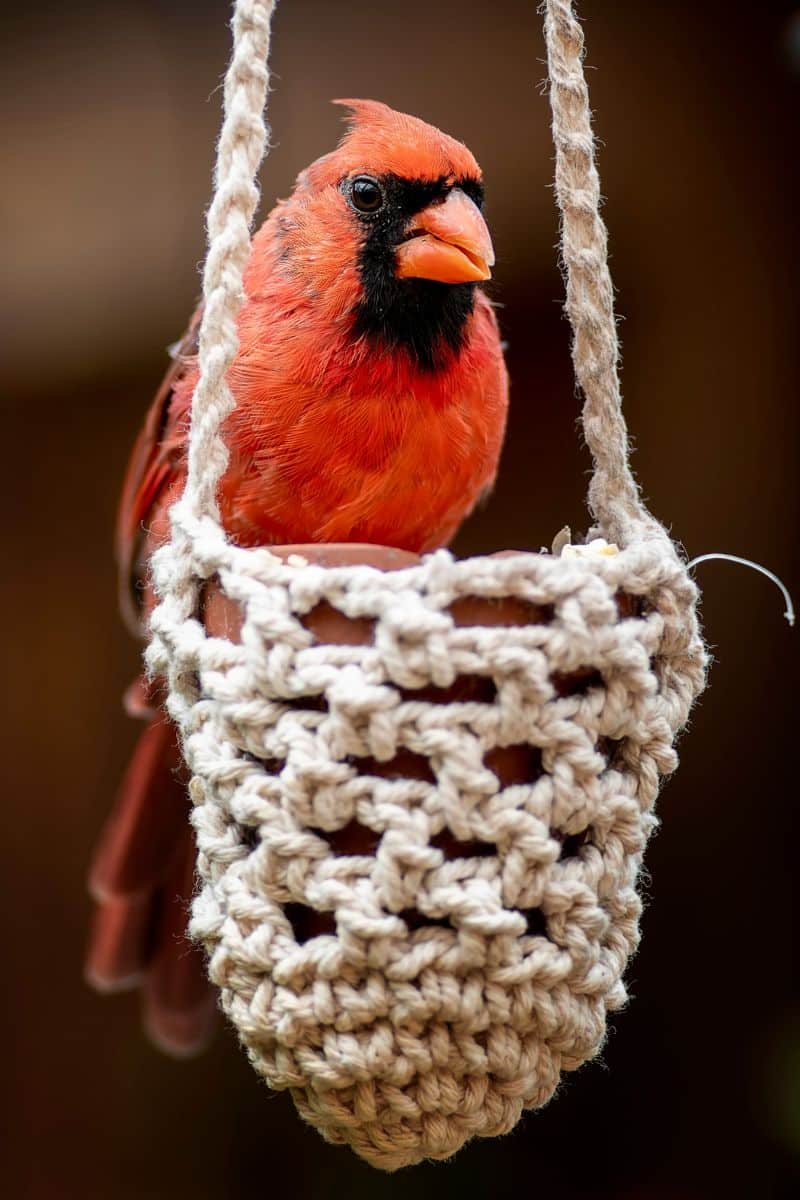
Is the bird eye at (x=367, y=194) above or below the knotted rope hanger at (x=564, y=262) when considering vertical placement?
above

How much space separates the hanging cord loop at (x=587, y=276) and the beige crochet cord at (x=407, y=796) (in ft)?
0.30

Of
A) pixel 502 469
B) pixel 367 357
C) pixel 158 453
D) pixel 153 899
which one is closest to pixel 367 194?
pixel 367 357

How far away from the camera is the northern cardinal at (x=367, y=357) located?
Answer: 4.15 ft

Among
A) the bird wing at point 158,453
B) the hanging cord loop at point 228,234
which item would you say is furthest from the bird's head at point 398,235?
the hanging cord loop at point 228,234

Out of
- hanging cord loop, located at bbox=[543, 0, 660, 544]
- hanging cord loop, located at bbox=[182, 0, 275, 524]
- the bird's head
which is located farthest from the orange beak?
hanging cord loop, located at bbox=[182, 0, 275, 524]

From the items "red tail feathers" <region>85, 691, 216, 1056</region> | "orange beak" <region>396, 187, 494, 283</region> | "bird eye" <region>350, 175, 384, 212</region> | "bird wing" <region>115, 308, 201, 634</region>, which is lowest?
"red tail feathers" <region>85, 691, 216, 1056</region>

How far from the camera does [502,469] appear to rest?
271 centimetres

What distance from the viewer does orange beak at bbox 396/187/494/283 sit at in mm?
1231

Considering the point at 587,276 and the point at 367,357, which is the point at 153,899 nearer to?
the point at 367,357

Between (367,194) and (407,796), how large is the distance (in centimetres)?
77

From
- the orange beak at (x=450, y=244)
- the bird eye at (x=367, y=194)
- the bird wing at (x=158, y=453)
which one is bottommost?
the bird wing at (x=158, y=453)

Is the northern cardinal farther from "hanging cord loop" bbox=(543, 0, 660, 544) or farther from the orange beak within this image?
"hanging cord loop" bbox=(543, 0, 660, 544)

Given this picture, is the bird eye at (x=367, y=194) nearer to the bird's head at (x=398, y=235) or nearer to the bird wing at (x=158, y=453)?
the bird's head at (x=398, y=235)

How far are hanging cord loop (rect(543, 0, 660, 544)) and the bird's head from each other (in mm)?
220
